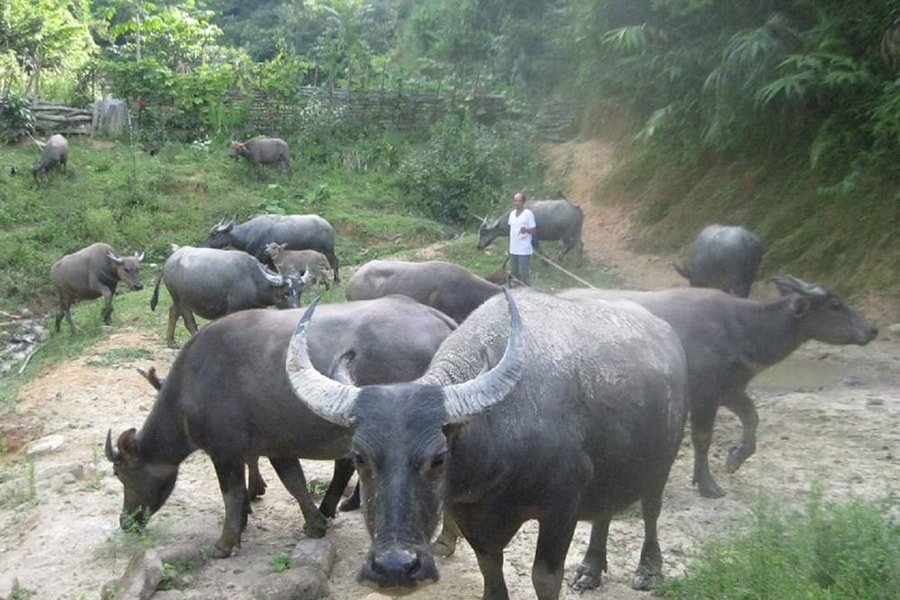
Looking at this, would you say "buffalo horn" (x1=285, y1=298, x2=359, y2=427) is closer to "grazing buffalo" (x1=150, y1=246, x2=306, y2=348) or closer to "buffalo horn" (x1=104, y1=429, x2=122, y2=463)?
"buffalo horn" (x1=104, y1=429, x2=122, y2=463)

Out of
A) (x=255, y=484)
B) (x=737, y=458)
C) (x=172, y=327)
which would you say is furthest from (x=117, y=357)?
(x=737, y=458)

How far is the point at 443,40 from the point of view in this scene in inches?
1017

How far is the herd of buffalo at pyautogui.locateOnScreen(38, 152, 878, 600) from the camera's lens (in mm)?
3387

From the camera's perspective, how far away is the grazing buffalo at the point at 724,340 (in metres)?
6.80

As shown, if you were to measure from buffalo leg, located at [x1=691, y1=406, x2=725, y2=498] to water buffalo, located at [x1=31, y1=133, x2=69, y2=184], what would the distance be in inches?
644

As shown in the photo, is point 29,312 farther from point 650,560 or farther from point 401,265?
point 650,560

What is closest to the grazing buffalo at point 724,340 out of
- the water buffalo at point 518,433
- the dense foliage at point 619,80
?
the water buffalo at point 518,433

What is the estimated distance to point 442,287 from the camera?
31.5 feet

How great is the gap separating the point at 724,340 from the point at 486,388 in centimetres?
399

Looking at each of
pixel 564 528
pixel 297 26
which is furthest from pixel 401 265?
pixel 297 26

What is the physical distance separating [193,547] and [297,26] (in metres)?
30.2

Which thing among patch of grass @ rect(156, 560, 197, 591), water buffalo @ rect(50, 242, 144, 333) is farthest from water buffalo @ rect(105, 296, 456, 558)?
water buffalo @ rect(50, 242, 144, 333)

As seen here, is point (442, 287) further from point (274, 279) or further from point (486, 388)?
point (486, 388)

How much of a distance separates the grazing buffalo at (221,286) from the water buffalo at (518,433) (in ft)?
21.4
